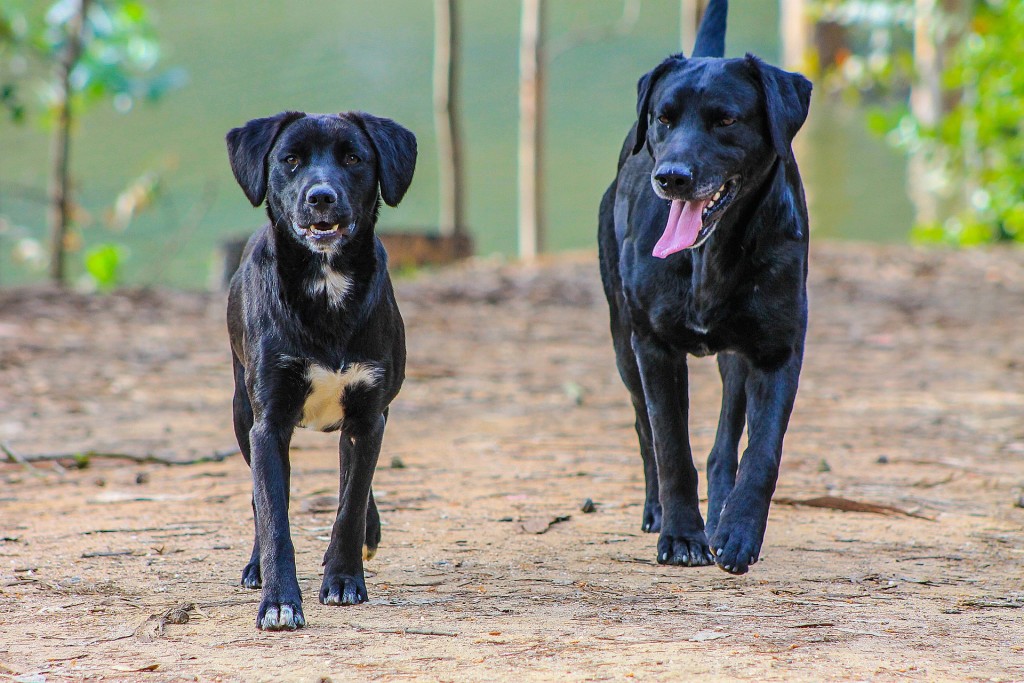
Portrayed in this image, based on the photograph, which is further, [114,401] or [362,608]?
[114,401]

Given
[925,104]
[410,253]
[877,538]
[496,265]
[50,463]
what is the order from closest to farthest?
[877,538]
[50,463]
[496,265]
[410,253]
[925,104]

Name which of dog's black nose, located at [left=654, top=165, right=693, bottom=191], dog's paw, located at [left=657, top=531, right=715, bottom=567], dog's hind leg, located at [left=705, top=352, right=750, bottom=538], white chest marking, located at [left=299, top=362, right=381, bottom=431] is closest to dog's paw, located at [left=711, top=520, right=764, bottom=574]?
dog's paw, located at [left=657, top=531, right=715, bottom=567]

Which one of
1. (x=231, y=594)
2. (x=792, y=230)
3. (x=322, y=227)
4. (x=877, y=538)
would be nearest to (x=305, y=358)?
(x=322, y=227)

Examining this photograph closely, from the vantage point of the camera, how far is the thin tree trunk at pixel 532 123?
45.1 ft

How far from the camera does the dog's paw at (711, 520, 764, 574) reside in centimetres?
383

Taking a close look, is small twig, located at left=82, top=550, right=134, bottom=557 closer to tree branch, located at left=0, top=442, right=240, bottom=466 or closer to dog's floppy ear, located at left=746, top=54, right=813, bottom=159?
tree branch, located at left=0, top=442, right=240, bottom=466

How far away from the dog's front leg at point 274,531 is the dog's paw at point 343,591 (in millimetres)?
157

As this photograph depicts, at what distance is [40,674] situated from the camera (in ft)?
9.98

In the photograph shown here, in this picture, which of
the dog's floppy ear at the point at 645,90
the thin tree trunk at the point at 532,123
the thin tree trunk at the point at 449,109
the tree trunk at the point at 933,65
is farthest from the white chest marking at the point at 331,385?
the tree trunk at the point at 933,65

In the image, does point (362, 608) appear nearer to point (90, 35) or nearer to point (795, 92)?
point (795, 92)

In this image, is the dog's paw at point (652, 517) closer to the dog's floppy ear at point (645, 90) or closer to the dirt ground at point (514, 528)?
the dirt ground at point (514, 528)

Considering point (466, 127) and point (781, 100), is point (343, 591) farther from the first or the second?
point (466, 127)

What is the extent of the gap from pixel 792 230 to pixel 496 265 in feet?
29.2

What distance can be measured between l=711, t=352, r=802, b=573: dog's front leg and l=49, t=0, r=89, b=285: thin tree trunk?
9221 mm
